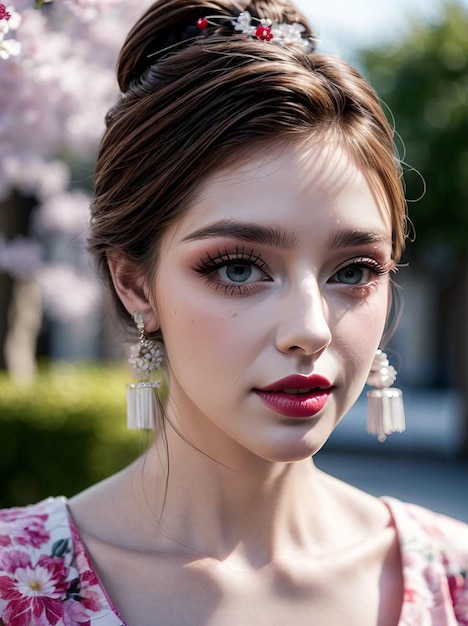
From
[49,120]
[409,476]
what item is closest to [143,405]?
[49,120]

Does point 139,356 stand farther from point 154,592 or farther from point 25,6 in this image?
point 25,6

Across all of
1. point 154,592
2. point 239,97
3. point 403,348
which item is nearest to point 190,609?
point 154,592

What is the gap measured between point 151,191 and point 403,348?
1664 cm

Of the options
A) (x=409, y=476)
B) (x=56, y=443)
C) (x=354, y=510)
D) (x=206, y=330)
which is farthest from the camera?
(x=409, y=476)

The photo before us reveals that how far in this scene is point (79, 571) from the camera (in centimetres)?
168

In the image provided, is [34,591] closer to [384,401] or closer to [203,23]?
[384,401]

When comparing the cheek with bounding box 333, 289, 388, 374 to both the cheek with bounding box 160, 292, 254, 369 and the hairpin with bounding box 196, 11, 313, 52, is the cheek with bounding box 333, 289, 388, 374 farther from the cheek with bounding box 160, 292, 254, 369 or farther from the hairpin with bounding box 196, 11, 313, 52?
the hairpin with bounding box 196, 11, 313, 52

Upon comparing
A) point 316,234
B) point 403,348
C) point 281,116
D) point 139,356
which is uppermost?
point 281,116

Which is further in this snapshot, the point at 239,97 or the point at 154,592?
the point at 154,592

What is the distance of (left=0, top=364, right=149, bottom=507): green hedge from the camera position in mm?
5410

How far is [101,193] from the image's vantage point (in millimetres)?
1803

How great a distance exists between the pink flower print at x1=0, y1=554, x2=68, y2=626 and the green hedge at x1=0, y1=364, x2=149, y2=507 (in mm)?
3710

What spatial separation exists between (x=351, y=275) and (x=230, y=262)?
0.24 m

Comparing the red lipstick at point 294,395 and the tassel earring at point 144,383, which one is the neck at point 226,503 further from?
the red lipstick at point 294,395
